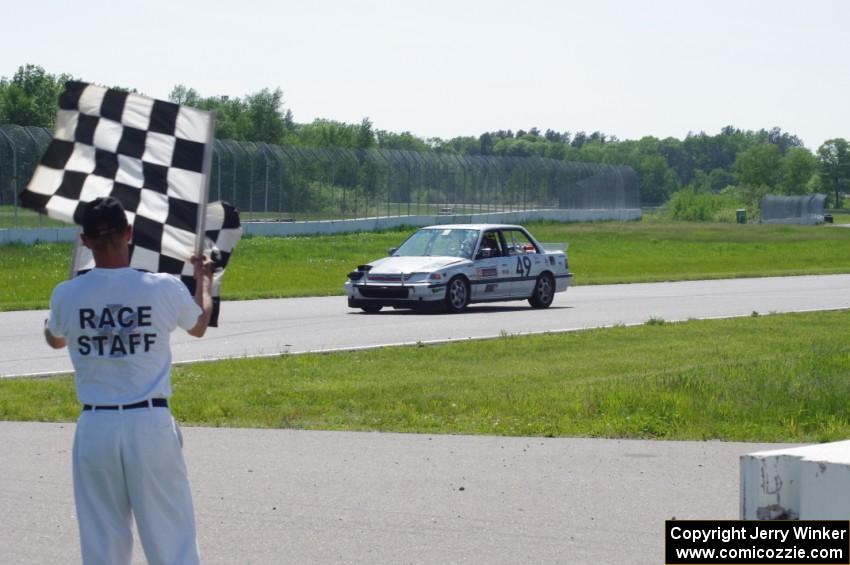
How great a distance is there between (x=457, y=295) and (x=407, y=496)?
14537 mm

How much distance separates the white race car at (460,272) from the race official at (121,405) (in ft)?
54.4

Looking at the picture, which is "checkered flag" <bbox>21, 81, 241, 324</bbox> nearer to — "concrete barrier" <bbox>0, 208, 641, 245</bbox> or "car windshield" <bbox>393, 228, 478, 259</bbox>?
"car windshield" <bbox>393, 228, 478, 259</bbox>

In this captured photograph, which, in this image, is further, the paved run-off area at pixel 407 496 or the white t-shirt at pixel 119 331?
the paved run-off area at pixel 407 496

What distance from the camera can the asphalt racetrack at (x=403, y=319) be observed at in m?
16.2

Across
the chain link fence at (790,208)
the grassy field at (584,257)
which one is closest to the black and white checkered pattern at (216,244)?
the grassy field at (584,257)

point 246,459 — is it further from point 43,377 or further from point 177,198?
point 43,377

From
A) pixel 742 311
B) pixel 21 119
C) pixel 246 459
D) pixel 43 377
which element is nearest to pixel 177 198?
pixel 246 459

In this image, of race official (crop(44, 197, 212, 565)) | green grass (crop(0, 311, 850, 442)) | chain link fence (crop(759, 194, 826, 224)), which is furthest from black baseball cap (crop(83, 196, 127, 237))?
chain link fence (crop(759, 194, 826, 224))

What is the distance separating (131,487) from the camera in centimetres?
488

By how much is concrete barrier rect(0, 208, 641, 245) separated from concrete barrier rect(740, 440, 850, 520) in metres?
34.6

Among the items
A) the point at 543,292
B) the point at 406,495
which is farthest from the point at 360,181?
the point at 406,495

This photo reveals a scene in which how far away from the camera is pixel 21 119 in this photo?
73.6m

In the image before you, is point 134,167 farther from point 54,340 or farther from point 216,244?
point 54,340

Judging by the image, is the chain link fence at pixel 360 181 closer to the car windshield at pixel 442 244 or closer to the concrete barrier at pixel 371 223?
the concrete barrier at pixel 371 223
